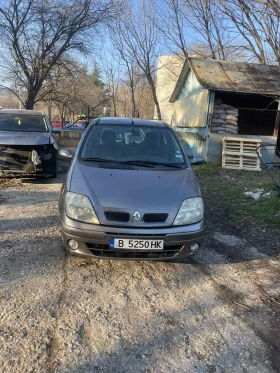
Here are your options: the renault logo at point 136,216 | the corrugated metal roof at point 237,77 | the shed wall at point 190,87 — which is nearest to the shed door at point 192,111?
the shed wall at point 190,87

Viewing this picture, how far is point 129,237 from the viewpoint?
3.06 meters

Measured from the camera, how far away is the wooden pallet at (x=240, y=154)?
436 inches

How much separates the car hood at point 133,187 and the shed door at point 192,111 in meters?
8.98

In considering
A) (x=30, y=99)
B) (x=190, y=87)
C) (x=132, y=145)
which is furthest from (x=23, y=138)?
(x=30, y=99)

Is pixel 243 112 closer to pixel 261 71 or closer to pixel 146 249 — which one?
pixel 261 71

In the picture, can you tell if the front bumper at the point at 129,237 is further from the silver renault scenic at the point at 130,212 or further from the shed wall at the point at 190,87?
the shed wall at the point at 190,87

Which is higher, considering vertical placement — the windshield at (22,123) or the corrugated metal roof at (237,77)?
the corrugated metal roof at (237,77)

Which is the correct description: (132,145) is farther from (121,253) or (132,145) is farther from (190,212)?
(121,253)

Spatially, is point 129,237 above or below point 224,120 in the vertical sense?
below

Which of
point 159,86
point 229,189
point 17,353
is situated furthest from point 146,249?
point 159,86

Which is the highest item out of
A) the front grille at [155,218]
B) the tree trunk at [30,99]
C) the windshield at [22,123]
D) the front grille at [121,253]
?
the tree trunk at [30,99]

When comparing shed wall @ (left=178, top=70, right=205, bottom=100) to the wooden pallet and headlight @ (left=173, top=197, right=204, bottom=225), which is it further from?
headlight @ (left=173, top=197, right=204, bottom=225)

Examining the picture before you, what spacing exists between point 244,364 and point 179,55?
87.2ft

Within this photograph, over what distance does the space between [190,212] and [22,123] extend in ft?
22.3
